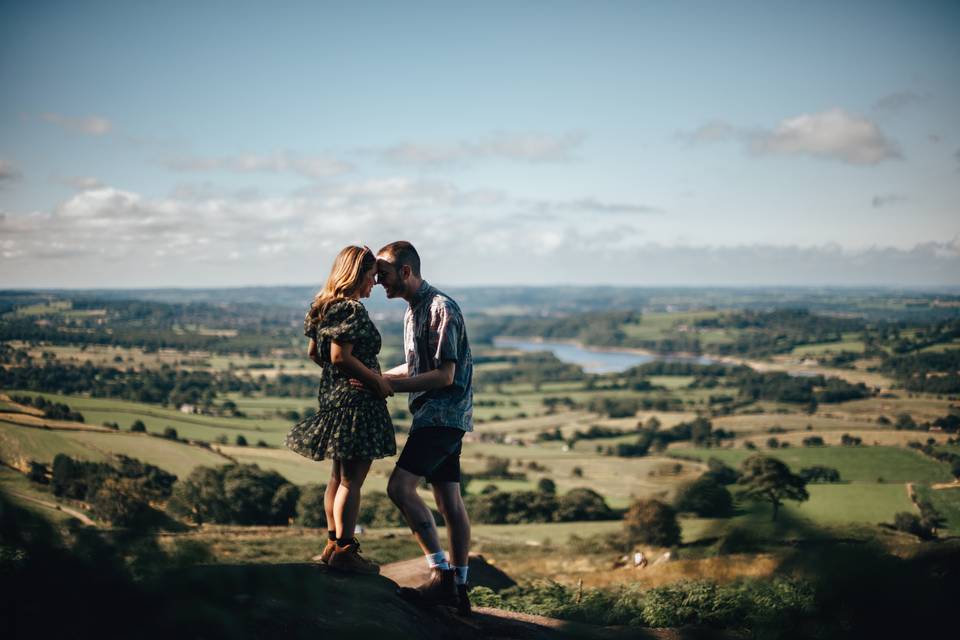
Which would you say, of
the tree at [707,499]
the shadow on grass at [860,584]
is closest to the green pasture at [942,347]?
the tree at [707,499]

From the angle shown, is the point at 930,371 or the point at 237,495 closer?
the point at 237,495

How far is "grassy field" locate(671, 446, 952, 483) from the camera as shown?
3725cm

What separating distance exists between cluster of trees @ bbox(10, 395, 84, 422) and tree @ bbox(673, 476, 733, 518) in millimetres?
41358

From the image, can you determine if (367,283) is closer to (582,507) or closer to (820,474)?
(582,507)

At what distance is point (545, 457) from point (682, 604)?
191 feet

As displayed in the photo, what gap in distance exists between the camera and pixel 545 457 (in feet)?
Result: 212

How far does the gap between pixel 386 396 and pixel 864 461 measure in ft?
167

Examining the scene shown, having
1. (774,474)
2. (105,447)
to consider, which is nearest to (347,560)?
(774,474)

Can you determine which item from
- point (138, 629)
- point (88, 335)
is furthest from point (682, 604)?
point (88, 335)

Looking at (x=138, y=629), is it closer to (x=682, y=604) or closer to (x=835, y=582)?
(x=835, y=582)

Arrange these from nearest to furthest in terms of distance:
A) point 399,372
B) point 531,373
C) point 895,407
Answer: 1. point 399,372
2. point 895,407
3. point 531,373

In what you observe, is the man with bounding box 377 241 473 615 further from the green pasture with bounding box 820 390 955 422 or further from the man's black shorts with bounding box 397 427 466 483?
the green pasture with bounding box 820 390 955 422

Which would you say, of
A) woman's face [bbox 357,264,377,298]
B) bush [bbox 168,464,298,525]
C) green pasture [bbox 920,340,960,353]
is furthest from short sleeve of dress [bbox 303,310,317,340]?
green pasture [bbox 920,340,960,353]

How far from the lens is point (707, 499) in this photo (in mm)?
3260
